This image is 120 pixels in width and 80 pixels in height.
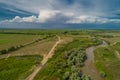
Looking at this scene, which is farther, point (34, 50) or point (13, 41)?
point (13, 41)

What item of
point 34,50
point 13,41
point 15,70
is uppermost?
point 13,41

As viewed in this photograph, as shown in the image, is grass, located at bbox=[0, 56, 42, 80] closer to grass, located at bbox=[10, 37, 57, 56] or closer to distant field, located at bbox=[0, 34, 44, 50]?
grass, located at bbox=[10, 37, 57, 56]

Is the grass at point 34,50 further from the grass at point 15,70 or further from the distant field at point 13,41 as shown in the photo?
the grass at point 15,70

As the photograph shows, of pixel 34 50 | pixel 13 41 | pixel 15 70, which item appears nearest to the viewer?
pixel 15 70

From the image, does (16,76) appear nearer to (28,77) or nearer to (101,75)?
(28,77)

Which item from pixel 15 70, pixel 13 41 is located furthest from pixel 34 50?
pixel 13 41

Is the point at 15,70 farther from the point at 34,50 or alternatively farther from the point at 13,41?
the point at 13,41

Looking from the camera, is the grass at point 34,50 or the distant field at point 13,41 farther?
the distant field at point 13,41

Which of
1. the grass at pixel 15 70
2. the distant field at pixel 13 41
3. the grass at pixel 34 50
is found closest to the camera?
the grass at pixel 15 70

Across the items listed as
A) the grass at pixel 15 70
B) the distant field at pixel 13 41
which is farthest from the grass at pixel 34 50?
the grass at pixel 15 70

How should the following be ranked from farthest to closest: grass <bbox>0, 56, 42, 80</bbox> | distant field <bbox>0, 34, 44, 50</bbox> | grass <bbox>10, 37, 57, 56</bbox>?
1. distant field <bbox>0, 34, 44, 50</bbox>
2. grass <bbox>10, 37, 57, 56</bbox>
3. grass <bbox>0, 56, 42, 80</bbox>

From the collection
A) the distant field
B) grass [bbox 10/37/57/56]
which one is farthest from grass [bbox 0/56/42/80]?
the distant field

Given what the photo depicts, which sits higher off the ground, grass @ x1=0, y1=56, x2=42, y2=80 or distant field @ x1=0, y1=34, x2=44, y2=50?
distant field @ x1=0, y1=34, x2=44, y2=50
